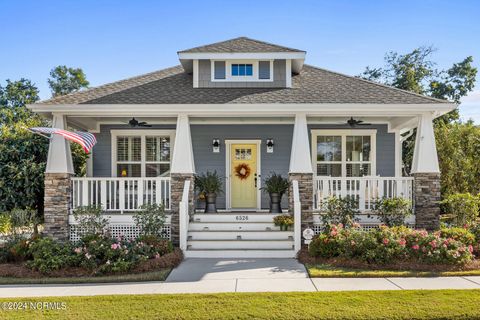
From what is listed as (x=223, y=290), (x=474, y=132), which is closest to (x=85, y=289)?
(x=223, y=290)

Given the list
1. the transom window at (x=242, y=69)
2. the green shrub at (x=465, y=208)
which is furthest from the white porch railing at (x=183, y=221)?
the green shrub at (x=465, y=208)

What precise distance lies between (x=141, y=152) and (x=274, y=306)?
828 centimetres

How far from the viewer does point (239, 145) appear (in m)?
13.0

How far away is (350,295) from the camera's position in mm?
6207

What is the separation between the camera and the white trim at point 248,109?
9.82m

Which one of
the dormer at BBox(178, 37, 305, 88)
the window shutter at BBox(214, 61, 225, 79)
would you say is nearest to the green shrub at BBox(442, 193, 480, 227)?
the dormer at BBox(178, 37, 305, 88)

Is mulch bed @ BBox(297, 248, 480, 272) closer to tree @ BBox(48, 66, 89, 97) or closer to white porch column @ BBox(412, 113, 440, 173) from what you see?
white porch column @ BBox(412, 113, 440, 173)

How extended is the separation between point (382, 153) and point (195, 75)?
20.8ft

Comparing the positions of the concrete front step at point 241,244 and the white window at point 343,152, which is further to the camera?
the white window at point 343,152

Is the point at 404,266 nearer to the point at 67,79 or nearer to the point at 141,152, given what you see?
the point at 141,152

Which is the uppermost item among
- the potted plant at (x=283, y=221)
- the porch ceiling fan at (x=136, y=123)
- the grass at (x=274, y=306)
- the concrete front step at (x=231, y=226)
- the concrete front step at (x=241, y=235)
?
the porch ceiling fan at (x=136, y=123)

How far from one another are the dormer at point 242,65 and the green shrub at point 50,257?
5681 mm

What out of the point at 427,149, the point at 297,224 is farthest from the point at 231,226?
the point at 427,149

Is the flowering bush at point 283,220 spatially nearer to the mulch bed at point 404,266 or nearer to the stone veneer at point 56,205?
the mulch bed at point 404,266
